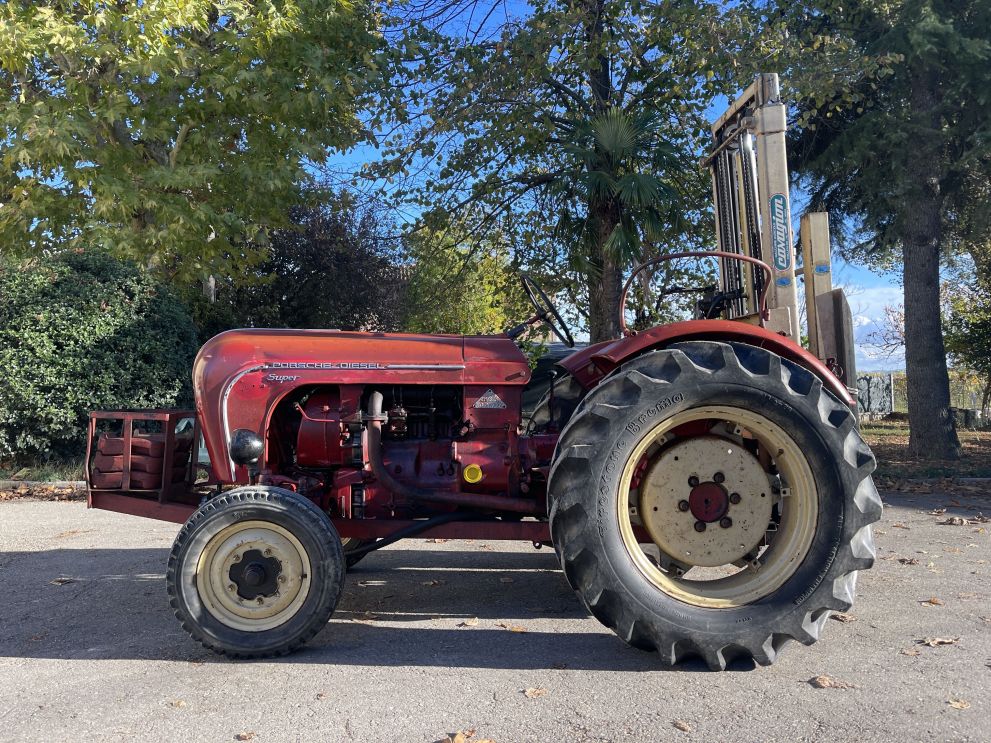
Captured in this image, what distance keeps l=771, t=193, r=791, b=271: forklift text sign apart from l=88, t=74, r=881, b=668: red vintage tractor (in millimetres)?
195

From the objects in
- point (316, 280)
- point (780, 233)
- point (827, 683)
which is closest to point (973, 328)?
point (316, 280)

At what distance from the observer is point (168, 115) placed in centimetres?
1035

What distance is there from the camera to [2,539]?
21.7ft

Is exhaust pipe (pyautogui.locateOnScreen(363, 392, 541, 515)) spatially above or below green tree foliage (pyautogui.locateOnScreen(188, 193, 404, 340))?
below

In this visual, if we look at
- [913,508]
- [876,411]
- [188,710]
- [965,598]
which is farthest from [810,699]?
[876,411]

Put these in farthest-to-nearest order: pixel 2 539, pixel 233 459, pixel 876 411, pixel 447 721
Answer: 1. pixel 876 411
2. pixel 2 539
3. pixel 233 459
4. pixel 447 721

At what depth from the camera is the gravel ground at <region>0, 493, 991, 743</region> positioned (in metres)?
2.77

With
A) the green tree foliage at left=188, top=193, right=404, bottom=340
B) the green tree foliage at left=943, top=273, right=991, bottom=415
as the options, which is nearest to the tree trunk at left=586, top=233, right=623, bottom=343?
the green tree foliage at left=188, top=193, right=404, bottom=340

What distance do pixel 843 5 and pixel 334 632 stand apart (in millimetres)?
11518

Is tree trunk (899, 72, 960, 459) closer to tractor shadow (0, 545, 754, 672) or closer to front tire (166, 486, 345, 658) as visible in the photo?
tractor shadow (0, 545, 754, 672)

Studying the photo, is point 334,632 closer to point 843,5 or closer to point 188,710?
point 188,710

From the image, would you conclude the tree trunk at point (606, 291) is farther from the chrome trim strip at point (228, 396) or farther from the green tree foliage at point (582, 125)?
the chrome trim strip at point (228, 396)

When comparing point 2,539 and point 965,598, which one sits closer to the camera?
point 965,598

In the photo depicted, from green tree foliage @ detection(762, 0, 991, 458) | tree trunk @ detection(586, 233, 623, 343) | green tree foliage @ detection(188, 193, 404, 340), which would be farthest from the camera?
green tree foliage @ detection(188, 193, 404, 340)
